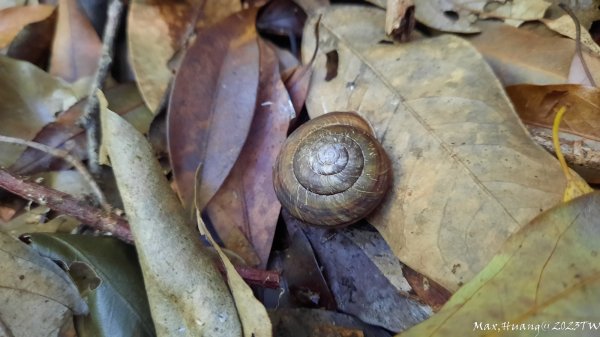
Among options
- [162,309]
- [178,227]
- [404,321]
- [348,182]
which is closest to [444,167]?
[348,182]

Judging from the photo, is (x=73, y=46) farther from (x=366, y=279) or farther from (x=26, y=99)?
(x=366, y=279)

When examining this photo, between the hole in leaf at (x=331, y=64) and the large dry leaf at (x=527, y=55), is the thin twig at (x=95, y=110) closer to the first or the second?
the hole in leaf at (x=331, y=64)

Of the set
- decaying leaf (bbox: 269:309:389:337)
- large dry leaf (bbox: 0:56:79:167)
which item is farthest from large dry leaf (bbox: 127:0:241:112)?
decaying leaf (bbox: 269:309:389:337)

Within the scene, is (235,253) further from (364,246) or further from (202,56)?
(202,56)

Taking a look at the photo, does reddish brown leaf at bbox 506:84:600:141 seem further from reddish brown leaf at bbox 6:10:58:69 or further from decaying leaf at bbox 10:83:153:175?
reddish brown leaf at bbox 6:10:58:69

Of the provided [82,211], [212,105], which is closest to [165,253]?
[82,211]

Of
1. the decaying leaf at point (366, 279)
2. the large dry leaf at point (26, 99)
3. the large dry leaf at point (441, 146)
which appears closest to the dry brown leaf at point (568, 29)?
the large dry leaf at point (441, 146)
